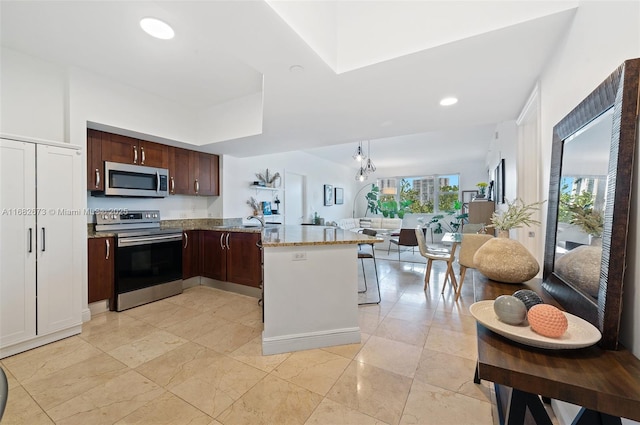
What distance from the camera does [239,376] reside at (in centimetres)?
184

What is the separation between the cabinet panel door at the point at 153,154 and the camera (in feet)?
11.1

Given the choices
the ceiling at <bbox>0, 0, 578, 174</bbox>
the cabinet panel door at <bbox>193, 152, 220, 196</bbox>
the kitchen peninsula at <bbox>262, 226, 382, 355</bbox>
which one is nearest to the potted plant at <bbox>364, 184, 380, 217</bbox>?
the cabinet panel door at <bbox>193, 152, 220, 196</bbox>

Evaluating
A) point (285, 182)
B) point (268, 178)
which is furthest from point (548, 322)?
point (285, 182)

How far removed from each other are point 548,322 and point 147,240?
365 centimetres

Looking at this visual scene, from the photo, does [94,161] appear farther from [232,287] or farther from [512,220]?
[512,220]

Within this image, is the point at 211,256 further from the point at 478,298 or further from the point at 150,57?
the point at 478,298

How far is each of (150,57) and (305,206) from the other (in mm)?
4550

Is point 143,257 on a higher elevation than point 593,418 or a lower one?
lower

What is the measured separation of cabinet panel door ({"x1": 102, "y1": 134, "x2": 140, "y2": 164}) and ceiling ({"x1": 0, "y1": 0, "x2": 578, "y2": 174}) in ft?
2.13

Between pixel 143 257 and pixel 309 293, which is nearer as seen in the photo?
pixel 309 293

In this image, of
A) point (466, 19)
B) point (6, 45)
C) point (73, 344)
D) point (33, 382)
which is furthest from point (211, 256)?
point (466, 19)

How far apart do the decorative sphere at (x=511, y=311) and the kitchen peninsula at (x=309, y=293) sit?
1405mm

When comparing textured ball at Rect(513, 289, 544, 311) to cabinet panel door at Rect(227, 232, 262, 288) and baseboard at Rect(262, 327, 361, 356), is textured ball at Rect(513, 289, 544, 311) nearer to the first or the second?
baseboard at Rect(262, 327, 361, 356)

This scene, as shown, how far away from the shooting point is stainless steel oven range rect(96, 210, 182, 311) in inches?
118
